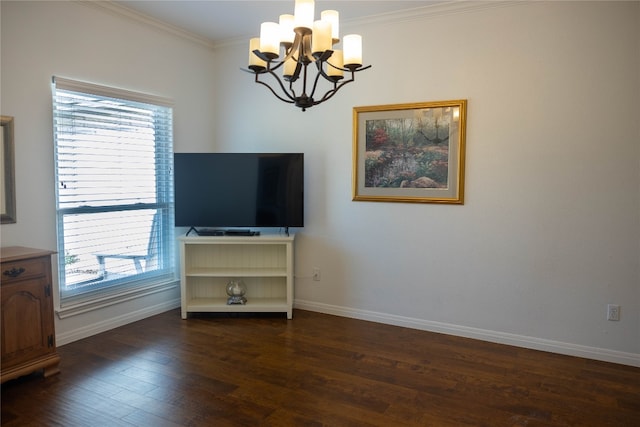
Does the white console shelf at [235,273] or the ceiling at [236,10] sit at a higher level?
the ceiling at [236,10]

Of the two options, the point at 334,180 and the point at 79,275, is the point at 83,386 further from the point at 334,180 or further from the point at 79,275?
the point at 334,180

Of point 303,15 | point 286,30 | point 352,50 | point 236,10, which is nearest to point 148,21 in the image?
point 236,10

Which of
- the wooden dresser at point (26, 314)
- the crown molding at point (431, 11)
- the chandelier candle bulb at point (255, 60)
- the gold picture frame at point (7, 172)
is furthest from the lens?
the crown molding at point (431, 11)

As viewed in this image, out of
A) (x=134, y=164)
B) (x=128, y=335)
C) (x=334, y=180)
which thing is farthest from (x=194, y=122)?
(x=128, y=335)

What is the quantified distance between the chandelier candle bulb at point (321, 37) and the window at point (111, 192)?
2.12 m

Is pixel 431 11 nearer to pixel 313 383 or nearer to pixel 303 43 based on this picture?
pixel 303 43

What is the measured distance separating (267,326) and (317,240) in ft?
3.06

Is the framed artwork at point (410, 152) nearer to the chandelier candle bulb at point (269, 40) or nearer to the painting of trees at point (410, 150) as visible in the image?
the painting of trees at point (410, 150)

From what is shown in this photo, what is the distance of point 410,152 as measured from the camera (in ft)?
12.0

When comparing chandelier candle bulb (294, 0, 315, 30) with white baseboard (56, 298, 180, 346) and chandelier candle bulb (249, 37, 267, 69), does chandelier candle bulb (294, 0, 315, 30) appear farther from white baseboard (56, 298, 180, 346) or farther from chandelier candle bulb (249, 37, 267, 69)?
white baseboard (56, 298, 180, 346)

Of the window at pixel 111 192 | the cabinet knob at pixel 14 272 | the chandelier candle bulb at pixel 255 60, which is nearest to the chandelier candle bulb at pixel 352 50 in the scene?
the chandelier candle bulb at pixel 255 60

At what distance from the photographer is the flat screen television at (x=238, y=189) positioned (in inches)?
158

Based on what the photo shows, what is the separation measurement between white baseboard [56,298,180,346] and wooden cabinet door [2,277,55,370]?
0.53m

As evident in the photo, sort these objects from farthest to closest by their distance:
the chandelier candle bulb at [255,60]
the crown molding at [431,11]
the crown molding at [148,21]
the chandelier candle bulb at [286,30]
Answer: the crown molding at [148,21]
the crown molding at [431,11]
the chandelier candle bulb at [255,60]
the chandelier candle bulb at [286,30]
